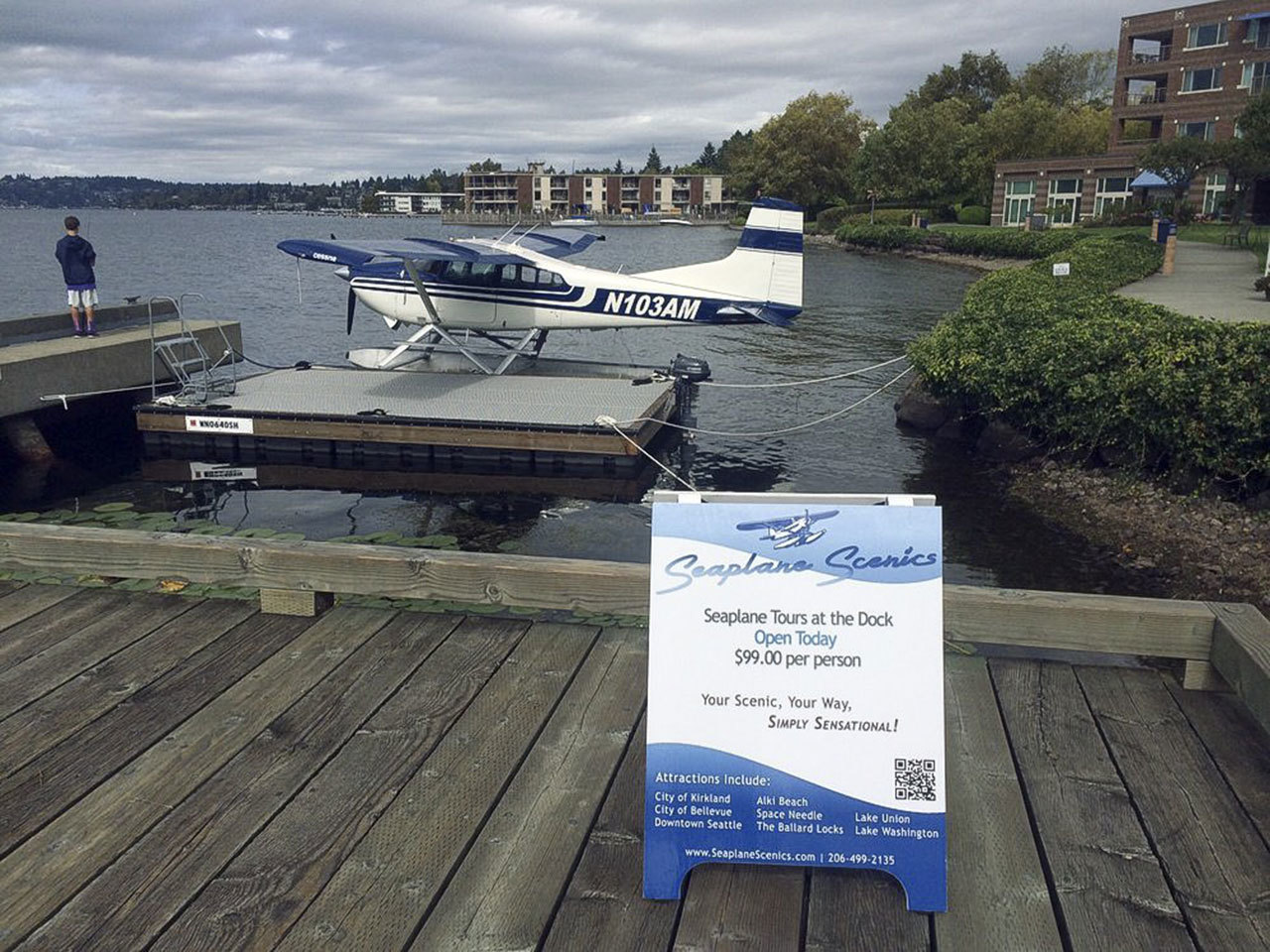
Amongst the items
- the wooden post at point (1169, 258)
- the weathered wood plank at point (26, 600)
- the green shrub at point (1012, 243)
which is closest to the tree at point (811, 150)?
the green shrub at point (1012, 243)

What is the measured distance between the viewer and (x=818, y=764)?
264 centimetres

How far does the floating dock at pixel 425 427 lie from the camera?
12.9 meters

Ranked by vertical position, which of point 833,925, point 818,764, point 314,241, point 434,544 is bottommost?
point 434,544

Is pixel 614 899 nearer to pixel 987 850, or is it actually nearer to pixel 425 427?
pixel 987 850

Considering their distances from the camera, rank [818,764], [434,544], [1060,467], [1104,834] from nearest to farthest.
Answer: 1. [818,764]
2. [1104,834]
3. [434,544]
4. [1060,467]

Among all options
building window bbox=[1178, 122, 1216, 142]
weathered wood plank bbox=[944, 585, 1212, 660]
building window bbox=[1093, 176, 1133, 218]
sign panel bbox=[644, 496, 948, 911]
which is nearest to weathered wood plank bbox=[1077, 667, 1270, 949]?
weathered wood plank bbox=[944, 585, 1212, 660]

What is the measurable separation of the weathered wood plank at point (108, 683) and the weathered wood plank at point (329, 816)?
993mm

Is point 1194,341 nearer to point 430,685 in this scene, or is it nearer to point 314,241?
point 430,685

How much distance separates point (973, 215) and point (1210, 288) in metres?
56.9

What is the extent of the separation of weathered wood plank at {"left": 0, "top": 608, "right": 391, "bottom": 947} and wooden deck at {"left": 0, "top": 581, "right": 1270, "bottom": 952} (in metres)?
0.01

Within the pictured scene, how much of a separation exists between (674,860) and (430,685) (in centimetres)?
149

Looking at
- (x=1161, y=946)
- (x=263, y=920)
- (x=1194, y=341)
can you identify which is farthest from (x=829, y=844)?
(x=1194, y=341)

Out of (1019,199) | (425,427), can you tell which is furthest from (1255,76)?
(425,427)

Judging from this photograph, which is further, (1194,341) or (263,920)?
(1194,341)
